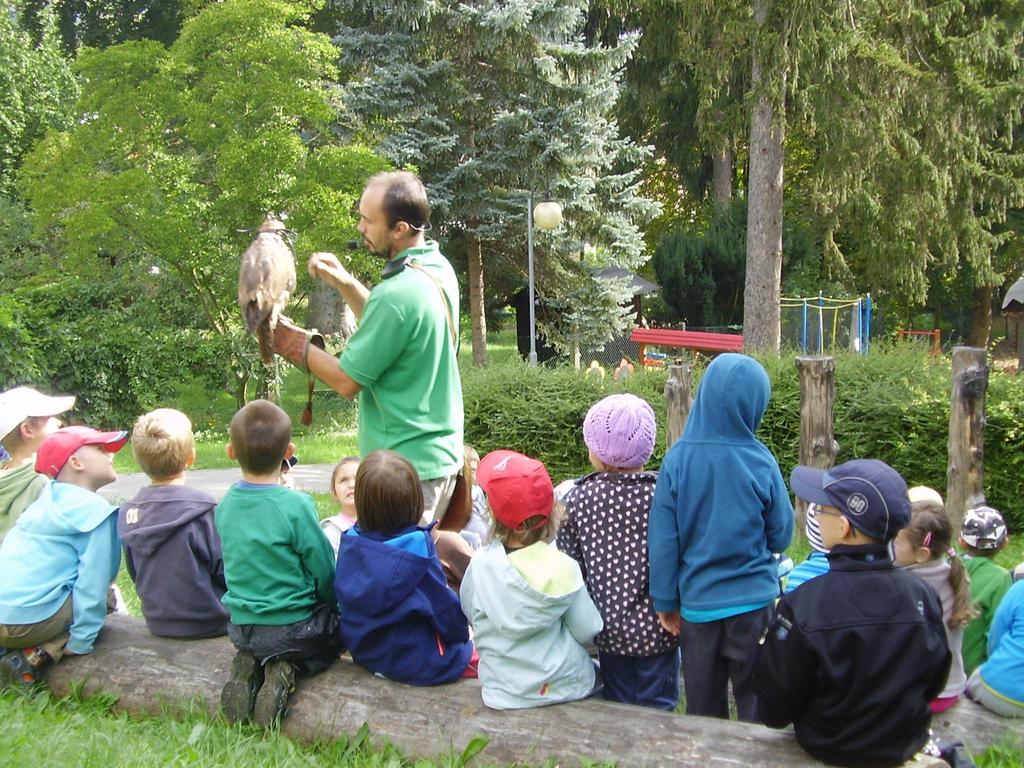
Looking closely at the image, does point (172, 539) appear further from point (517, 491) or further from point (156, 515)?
point (517, 491)

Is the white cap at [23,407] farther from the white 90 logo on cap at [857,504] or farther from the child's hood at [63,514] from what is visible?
the white 90 logo on cap at [857,504]

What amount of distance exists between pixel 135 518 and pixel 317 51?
13.1 m

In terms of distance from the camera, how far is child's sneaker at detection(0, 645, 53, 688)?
4.29 metres

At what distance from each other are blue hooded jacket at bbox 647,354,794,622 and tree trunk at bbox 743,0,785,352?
12811mm

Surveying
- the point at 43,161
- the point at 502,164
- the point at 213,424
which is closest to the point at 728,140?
the point at 502,164

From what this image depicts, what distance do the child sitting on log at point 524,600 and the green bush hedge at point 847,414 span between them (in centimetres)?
619

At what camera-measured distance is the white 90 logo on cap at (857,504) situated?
111 inches

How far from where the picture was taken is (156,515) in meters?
4.16

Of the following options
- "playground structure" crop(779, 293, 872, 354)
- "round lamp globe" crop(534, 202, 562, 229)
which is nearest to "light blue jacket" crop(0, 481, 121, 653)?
"round lamp globe" crop(534, 202, 562, 229)

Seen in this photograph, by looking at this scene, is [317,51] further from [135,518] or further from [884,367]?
[135,518]

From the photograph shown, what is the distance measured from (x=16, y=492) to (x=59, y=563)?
2.56 feet

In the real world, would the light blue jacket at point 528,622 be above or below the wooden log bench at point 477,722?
above

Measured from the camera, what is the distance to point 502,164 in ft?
61.2

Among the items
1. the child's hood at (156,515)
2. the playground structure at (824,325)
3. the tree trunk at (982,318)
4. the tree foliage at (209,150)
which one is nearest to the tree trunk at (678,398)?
the child's hood at (156,515)
